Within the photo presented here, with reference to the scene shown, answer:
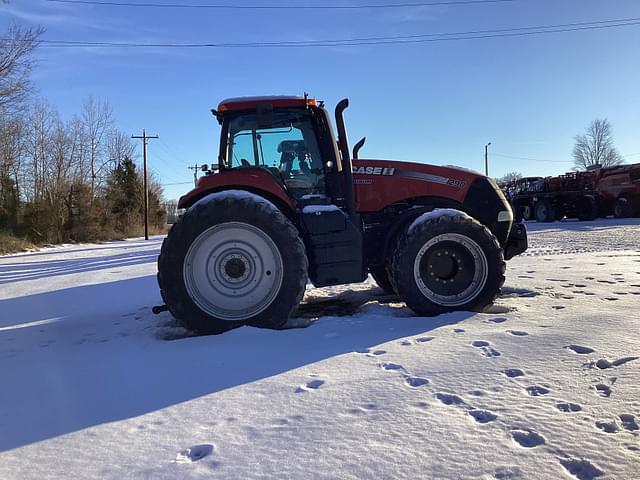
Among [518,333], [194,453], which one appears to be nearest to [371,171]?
[518,333]

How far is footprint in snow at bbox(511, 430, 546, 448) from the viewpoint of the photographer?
6.79 feet

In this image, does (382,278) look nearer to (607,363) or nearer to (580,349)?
(580,349)

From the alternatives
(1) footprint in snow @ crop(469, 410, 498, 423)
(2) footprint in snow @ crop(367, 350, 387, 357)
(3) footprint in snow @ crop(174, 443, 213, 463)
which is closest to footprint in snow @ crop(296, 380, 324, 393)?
(2) footprint in snow @ crop(367, 350, 387, 357)

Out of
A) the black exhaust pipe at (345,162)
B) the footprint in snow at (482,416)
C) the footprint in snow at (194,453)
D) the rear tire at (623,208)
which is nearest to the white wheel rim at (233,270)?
the black exhaust pipe at (345,162)

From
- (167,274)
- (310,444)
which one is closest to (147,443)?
(310,444)

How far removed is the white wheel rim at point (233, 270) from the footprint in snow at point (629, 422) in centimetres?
287

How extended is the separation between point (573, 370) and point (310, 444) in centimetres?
180

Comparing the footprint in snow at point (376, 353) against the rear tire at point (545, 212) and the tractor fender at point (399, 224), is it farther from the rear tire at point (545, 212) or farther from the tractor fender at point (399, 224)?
the rear tire at point (545, 212)

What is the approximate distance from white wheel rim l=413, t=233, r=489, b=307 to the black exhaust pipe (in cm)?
87

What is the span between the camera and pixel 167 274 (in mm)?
4289

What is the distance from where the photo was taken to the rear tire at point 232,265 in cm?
429

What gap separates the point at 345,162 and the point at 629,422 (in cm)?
338

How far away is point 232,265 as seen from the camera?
4461mm

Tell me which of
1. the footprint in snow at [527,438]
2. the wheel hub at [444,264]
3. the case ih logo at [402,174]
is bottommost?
the footprint in snow at [527,438]
